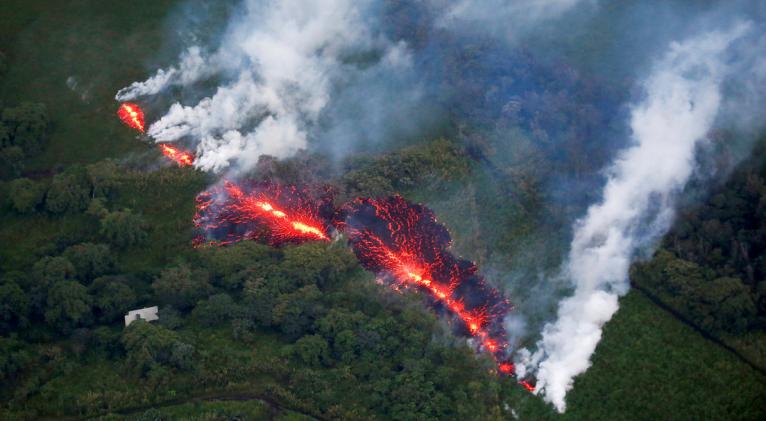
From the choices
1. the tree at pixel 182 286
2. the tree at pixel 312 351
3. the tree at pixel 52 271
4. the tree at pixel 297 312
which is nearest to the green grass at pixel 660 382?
the tree at pixel 312 351

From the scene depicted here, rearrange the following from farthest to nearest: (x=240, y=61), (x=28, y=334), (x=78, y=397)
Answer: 1. (x=240, y=61)
2. (x=28, y=334)
3. (x=78, y=397)

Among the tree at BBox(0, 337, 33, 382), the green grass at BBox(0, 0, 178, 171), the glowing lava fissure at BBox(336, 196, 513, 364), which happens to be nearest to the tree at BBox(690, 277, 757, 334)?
the glowing lava fissure at BBox(336, 196, 513, 364)

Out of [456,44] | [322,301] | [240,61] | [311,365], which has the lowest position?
[311,365]

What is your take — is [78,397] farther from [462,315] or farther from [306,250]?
[462,315]

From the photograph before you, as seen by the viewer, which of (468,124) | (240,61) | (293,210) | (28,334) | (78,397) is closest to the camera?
(78,397)

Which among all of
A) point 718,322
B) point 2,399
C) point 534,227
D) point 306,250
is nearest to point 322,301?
point 306,250
